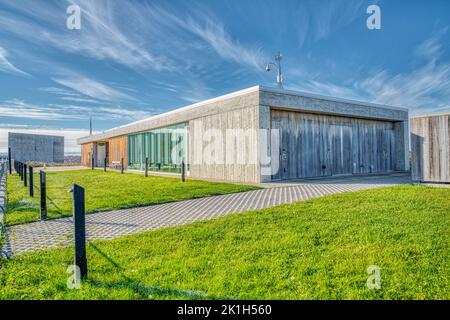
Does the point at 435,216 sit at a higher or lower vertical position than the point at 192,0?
lower

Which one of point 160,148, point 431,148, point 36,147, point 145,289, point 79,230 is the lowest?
point 145,289

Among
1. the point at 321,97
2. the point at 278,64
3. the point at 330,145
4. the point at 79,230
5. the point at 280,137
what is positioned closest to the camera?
the point at 79,230

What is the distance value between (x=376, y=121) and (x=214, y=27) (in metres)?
11.4

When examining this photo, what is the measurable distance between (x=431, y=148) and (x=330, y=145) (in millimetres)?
5389

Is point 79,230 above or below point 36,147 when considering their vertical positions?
below

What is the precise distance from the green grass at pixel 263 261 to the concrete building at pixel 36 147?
2119 inches

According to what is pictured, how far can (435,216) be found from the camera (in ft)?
17.6

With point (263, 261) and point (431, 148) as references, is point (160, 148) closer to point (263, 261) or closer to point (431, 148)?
point (431, 148)

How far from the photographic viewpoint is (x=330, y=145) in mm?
14602

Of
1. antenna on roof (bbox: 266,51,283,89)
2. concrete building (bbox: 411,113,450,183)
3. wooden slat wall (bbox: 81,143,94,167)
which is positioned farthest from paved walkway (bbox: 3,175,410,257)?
wooden slat wall (bbox: 81,143,94,167)

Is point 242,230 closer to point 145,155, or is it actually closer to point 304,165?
point 304,165

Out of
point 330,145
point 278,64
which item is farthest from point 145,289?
point 278,64
